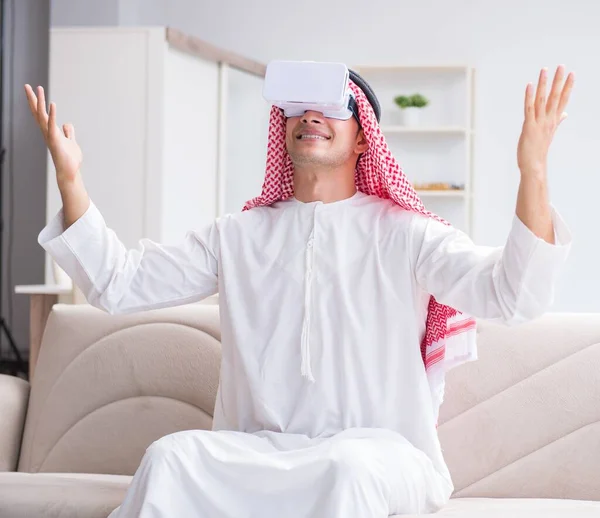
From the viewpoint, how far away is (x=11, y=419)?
2670 millimetres

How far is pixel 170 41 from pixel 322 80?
3736mm

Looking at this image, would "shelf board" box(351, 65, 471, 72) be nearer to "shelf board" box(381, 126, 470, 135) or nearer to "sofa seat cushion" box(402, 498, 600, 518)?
"shelf board" box(381, 126, 470, 135)

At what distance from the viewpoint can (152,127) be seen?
5836 millimetres

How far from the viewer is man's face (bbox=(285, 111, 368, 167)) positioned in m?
2.34

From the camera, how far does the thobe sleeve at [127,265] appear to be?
7.28 feet

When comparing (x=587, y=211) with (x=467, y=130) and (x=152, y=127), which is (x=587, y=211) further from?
(x=152, y=127)

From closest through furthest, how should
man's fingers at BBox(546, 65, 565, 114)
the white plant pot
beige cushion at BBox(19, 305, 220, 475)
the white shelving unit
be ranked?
man's fingers at BBox(546, 65, 565, 114) < beige cushion at BBox(19, 305, 220, 475) < the white plant pot < the white shelving unit

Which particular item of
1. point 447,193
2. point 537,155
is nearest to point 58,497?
point 537,155

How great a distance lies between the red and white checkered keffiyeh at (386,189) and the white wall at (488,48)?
4.70 meters

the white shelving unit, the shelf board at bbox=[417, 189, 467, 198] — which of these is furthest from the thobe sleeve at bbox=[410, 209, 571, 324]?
the white shelving unit

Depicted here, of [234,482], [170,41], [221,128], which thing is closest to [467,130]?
[221,128]

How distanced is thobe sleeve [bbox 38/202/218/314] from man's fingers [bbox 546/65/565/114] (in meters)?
0.87

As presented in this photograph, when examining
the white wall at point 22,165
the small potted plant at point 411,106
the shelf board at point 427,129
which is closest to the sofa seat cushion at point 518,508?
the shelf board at point 427,129

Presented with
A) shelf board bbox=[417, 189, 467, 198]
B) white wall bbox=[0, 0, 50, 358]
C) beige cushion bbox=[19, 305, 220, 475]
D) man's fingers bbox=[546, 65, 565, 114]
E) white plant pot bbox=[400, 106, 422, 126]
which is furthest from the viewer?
white wall bbox=[0, 0, 50, 358]
